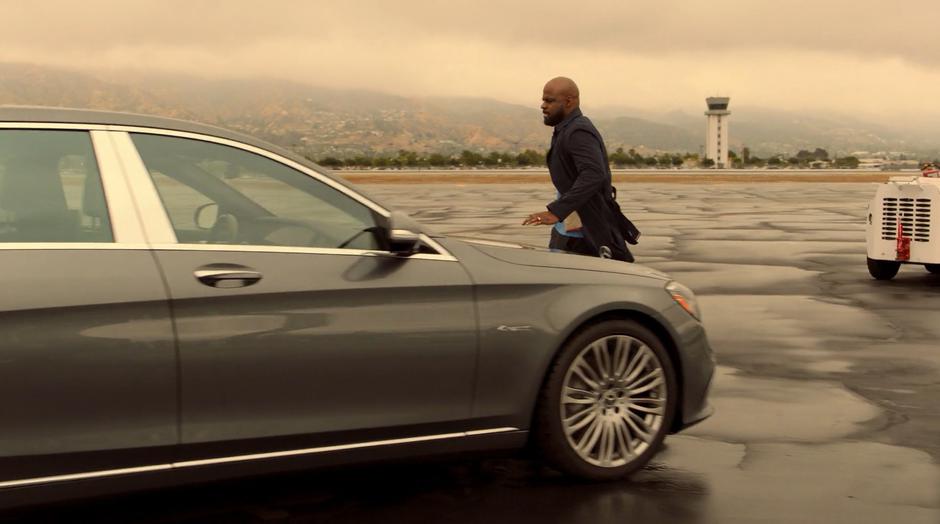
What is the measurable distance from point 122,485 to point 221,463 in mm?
367

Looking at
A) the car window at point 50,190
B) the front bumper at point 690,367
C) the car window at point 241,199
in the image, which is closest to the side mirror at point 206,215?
the car window at point 241,199

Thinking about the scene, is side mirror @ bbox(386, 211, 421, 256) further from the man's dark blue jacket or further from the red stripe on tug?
the red stripe on tug

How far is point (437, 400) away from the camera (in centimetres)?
495

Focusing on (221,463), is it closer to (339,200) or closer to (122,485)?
(122,485)

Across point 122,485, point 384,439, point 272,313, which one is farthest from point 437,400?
point 122,485

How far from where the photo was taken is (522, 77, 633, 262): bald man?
23.1 ft

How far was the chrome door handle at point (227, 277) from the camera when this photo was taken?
14.9 ft

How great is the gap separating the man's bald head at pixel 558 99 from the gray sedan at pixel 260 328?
1.97 metres

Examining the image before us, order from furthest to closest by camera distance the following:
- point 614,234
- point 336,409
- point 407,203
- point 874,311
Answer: point 407,203
point 874,311
point 614,234
point 336,409

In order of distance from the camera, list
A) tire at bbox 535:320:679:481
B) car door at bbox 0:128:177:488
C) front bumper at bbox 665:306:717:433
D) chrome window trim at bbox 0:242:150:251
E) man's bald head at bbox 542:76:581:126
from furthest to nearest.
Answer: man's bald head at bbox 542:76:581:126 < front bumper at bbox 665:306:717:433 < tire at bbox 535:320:679:481 < chrome window trim at bbox 0:242:150:251 < car door at bbox 0:128:177:488

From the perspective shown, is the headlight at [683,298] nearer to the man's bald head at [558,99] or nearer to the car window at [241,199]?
the car window at [241,199]

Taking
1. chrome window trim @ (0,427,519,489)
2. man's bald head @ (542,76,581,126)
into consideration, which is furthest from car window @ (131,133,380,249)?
man's bald head @ (542,76,581,126)

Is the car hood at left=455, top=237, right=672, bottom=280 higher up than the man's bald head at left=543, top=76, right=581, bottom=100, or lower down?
lower down

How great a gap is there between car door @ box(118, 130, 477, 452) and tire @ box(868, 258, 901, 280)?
374 inches
